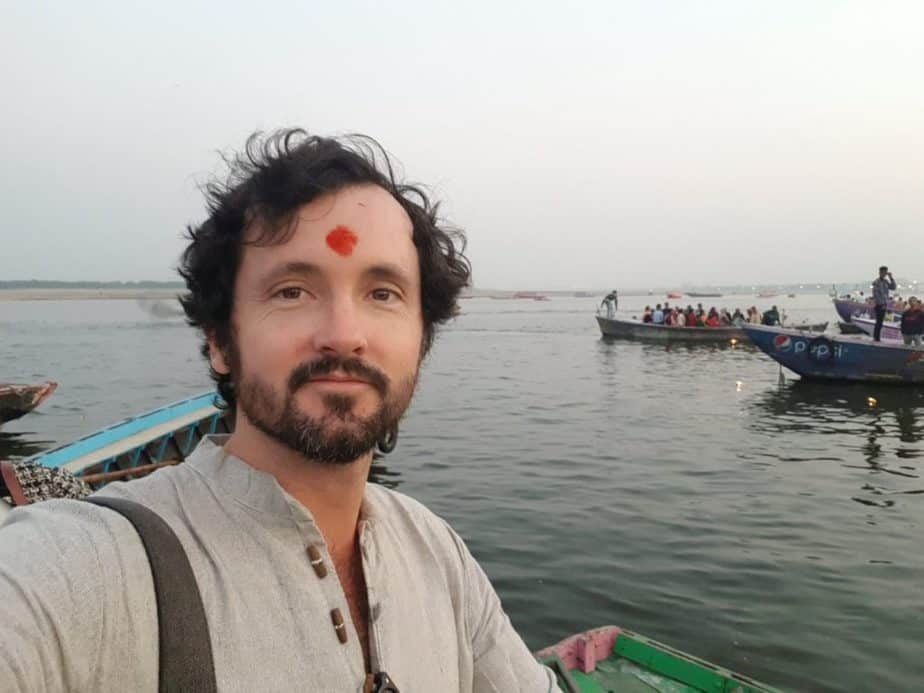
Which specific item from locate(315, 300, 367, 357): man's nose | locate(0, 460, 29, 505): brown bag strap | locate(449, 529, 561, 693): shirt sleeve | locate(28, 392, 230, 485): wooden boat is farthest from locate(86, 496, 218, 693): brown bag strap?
locate(28, 392, 230, 485): wooden boat

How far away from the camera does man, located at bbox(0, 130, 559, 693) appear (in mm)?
1178

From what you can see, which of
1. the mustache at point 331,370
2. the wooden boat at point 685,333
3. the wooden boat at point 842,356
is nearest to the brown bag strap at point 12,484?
the mustache at point 331,370

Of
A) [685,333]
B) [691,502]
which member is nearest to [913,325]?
[685,333]

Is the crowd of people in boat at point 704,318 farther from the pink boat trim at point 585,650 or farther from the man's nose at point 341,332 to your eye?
the man's nose at point 341,332

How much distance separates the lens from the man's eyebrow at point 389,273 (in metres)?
1.73

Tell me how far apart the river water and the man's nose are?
8.20ft

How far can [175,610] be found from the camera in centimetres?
124

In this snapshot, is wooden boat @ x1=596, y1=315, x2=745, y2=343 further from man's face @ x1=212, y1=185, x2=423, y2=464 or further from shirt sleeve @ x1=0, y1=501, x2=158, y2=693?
shirt sleeve @ x1=0, y1=501, x2=158, y2=693

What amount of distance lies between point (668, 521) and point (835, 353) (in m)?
15.5

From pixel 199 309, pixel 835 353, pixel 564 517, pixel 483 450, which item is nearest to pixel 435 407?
A: pixel 483 450

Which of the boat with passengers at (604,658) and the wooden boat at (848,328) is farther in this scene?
the wooden boat at (848,328)

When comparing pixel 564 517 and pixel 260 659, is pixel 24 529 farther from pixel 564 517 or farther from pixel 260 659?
pixel 564 517

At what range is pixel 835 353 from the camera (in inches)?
846

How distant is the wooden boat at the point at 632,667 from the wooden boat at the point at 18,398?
1597 cm
